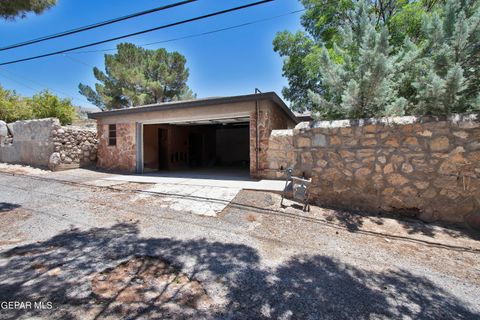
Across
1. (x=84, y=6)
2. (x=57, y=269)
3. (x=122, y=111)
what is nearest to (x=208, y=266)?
(x=57, y=269)

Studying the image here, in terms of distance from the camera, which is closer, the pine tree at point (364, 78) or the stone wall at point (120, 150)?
the pine tree at point (364, 78)

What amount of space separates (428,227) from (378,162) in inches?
53.6

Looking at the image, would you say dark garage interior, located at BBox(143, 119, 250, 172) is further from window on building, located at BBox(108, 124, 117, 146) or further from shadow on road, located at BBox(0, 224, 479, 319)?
shadow on road, located at BBox(0, 224, 479, 319)

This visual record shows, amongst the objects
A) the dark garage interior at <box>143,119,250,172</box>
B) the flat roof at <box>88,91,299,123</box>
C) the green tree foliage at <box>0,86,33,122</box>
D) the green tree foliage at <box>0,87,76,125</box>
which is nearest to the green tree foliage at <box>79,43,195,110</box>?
the green tree foliage at <box>0,87,76,125</box>

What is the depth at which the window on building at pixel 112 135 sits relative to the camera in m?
9.90

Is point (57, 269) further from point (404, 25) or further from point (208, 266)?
point (404, 25)

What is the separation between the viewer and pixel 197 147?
523 inches

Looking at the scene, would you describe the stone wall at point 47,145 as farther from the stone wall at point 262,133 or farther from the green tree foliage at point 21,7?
the stone wall at point 262,133

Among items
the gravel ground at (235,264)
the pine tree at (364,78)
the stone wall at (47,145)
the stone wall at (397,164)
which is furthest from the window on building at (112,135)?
the pine tree at (364,78)

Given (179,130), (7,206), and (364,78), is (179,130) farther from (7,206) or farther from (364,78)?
(364,78)

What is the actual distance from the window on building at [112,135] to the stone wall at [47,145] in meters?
1.53

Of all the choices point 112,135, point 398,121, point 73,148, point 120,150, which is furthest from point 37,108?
point 398,121

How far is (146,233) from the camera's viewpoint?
349 centimetres

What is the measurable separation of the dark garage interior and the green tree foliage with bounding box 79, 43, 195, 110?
813 centimetres
